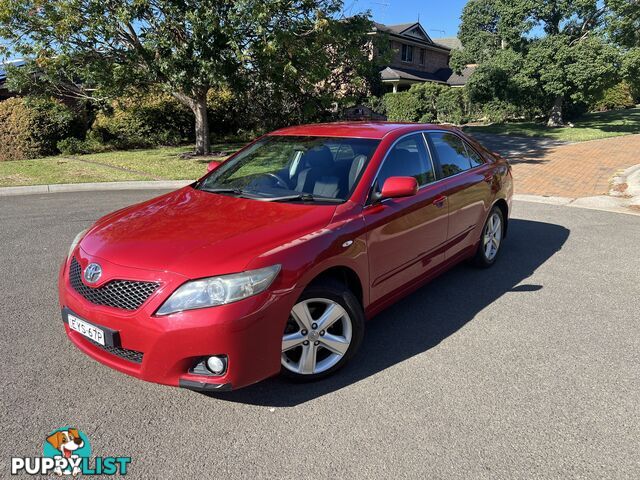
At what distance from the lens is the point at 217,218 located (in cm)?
317

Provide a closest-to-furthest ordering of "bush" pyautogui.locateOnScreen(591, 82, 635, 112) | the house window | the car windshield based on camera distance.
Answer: the car windshield < "bush" pyautogui.locateOnScreen(591, 82, 635, 112) < the house window

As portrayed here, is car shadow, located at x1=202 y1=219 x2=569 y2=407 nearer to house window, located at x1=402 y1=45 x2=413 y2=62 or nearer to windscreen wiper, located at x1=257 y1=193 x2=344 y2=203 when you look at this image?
windscreen wiper, located at x1=257 y1=193 x2=344 y2=203

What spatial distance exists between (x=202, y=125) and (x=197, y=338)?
1332cm

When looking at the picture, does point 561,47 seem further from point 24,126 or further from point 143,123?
point 24,126

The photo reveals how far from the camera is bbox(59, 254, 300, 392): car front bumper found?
251 centimetres

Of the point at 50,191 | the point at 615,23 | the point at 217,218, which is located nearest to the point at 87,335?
the point at 217,218

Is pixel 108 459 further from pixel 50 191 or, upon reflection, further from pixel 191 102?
pixel 191 102

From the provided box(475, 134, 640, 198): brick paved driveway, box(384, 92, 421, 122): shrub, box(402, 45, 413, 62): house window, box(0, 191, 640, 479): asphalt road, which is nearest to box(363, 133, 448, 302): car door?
box(0, 191, 640, 479): asphalt road

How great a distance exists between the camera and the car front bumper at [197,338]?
8.23 ft

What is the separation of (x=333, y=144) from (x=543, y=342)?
86.9 inches

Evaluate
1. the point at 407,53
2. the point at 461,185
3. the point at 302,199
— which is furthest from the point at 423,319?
the point at 407,53

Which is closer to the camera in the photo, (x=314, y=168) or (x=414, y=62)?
(x=314, y=168)

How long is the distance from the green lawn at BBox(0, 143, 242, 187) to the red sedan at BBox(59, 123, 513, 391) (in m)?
8.26

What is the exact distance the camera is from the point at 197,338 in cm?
251
